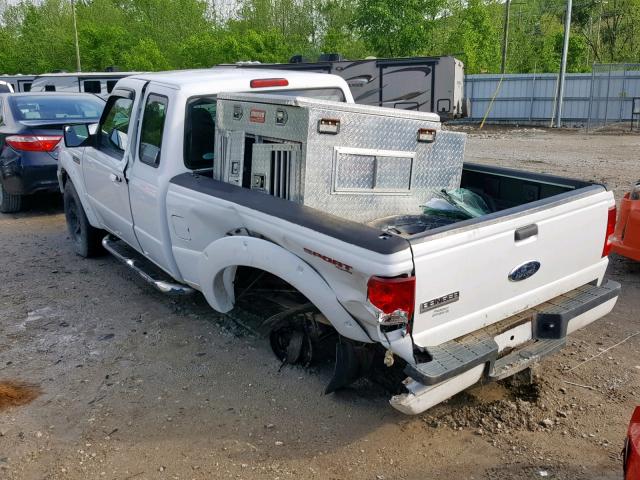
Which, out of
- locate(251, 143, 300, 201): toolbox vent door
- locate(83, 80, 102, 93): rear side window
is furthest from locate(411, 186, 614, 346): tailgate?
locate(83, 80, 102, 93): rear side window

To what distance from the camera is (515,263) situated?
3.41 m

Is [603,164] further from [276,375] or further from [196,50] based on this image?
[196,50]

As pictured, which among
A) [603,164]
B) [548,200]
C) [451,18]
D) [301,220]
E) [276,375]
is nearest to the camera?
[301,220]

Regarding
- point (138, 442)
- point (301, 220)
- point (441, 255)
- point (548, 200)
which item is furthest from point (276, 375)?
point (548, 200)

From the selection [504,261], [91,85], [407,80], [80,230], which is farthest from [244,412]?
A: [91,85]

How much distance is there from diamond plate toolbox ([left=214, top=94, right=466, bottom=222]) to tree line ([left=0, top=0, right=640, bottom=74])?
27.0 meters

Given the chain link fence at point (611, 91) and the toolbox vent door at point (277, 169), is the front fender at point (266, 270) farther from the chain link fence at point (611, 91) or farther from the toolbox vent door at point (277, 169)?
the chain link fence at point (611, 91)

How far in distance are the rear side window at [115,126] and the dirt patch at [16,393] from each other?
2054 millimetres

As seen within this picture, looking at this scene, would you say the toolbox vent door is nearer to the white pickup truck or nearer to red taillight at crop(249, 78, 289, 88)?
the white pickup truck

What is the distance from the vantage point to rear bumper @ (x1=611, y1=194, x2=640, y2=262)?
569 centimetres

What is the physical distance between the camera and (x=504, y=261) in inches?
132

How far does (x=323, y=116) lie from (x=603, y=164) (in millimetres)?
11423

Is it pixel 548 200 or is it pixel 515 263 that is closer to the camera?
pixel 515 263

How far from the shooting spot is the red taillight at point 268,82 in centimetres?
492
